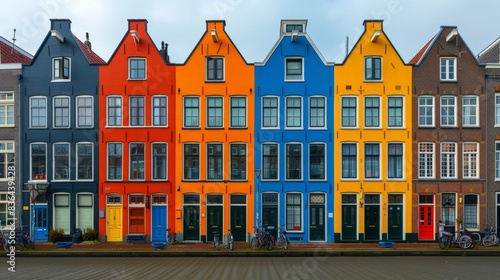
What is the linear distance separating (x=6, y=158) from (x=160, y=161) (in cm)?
1029

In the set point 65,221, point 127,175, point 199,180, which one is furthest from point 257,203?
point 65,221

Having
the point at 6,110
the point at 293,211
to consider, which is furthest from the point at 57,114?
the point at 293,211

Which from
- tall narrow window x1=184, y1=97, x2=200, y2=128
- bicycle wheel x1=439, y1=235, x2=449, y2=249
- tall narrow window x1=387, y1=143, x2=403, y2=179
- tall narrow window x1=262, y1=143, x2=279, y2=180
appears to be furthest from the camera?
tall narrow window x1=184, y1=97, x2=200, y2=128

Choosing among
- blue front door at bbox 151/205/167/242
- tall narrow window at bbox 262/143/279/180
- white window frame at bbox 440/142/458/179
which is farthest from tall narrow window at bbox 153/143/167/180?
→ white window frame at bbox 440/142/458/179

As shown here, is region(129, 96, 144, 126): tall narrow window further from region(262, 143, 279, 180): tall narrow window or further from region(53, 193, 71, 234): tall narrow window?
region(262, 143, 279, 180): tall narrow window

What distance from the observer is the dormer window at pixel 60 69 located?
29759 mm

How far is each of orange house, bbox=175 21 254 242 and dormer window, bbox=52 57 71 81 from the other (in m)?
7.41

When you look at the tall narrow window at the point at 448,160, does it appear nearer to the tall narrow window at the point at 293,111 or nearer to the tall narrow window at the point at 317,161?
the tall narrow window at the point at 317,161

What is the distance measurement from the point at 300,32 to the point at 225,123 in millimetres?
7866

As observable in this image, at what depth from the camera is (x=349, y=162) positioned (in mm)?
29375

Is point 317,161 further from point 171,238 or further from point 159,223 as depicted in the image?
point 159,223

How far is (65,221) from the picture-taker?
29.4 m

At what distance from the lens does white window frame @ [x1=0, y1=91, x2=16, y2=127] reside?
29922 mm

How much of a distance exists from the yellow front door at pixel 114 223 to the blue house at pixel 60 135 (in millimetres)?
898
